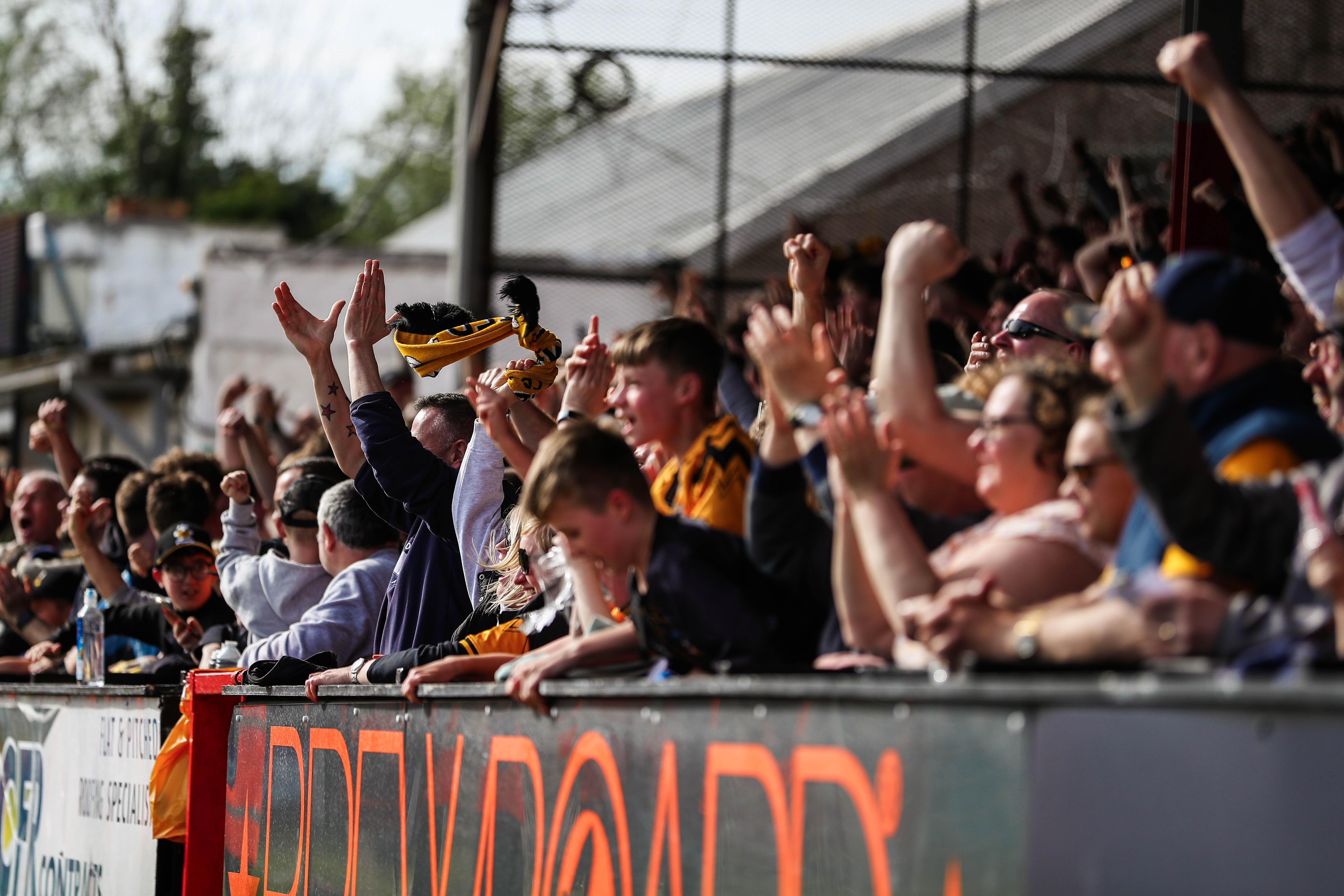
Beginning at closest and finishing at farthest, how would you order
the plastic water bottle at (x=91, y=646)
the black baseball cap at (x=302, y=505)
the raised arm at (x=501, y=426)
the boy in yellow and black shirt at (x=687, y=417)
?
the boy in yellow and black shirt at (x=687, y=417), the raised arm at (x=501, y=426), the black baseball cap at (x=302, y=505), the plastic water bottle at (x=91, y=646)

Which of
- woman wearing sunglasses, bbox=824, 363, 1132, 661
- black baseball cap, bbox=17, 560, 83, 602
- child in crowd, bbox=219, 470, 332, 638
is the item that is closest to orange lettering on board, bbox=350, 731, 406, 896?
child in crowd, bbox=219, 470, 332, 638

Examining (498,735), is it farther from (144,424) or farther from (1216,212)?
(144,424)

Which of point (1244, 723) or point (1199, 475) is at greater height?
point (1199, 475)

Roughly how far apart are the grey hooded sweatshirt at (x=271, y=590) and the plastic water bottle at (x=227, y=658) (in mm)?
114

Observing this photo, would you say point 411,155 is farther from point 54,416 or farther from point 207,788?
point 207,788

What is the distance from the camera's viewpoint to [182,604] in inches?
286

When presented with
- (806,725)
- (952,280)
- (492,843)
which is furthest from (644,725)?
(952,280)

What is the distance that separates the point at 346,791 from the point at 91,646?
2.85 m

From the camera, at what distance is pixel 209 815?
19.8 ft

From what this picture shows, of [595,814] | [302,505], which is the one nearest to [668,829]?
[595,814]

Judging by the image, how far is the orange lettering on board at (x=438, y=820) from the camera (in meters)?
4.27

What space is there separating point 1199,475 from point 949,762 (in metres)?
0.58

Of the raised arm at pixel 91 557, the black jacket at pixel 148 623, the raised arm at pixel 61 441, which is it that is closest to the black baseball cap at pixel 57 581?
the raised arm at pixel 61 441

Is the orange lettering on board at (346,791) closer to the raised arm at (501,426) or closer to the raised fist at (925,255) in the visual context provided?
the raised arm at (501,426)
